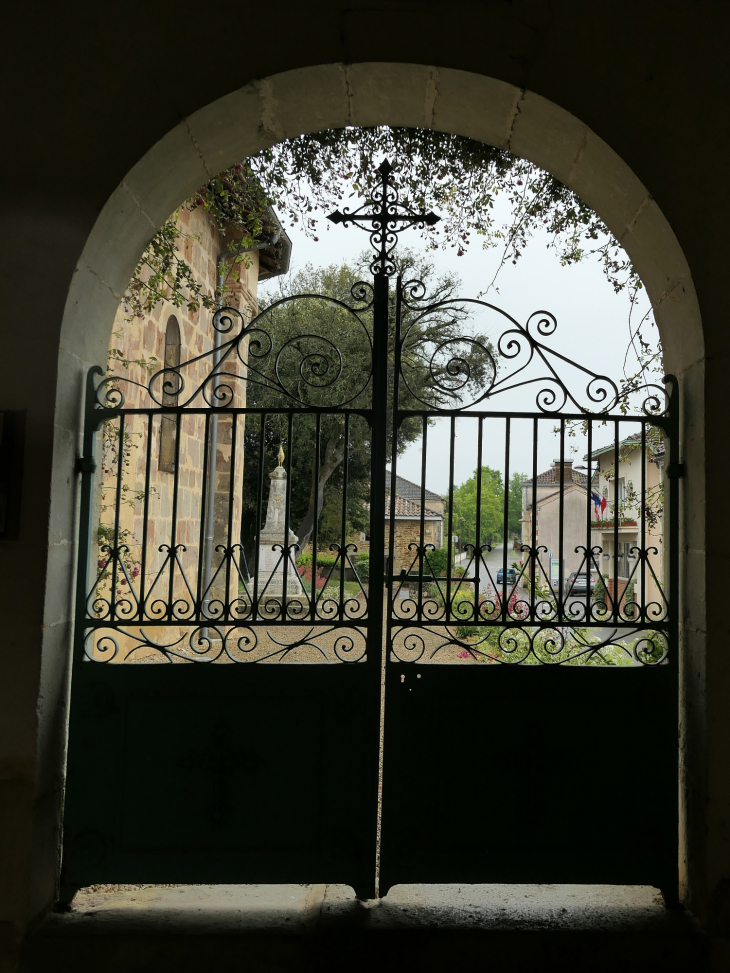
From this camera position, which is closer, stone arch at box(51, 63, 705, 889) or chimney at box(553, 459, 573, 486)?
stone arch at box(51, 63, 705, 889)

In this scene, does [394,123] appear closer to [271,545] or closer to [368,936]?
[368,936]

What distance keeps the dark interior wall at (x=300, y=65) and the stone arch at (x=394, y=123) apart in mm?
61

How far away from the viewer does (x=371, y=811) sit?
2.83 metres

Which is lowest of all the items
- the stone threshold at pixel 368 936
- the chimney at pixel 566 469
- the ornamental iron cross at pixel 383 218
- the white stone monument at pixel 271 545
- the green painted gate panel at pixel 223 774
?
the stone threshold at pixel 368 936

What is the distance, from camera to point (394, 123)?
320cm

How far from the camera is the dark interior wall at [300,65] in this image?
8.91 feet

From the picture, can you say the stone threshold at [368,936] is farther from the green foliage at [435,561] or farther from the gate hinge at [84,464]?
the gate hinge at [84,464]

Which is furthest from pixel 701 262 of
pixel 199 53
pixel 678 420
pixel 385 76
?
pixel 199 53

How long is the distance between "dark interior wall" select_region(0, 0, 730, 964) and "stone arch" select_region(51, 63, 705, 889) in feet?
0.20

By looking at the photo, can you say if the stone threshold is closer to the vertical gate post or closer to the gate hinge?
→ the vertical gate post

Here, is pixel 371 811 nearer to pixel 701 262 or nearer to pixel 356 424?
pixel 701 262

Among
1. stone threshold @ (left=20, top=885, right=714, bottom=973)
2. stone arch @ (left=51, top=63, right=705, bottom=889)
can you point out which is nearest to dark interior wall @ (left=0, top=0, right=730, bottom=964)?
stone arch @ (left=51, top=63, right=705, bottom=889)

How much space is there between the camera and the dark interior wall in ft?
8.91

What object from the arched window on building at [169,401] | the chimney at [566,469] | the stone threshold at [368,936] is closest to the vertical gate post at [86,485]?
the stone threshold at [368,936]
